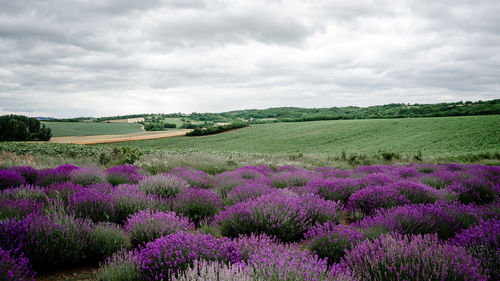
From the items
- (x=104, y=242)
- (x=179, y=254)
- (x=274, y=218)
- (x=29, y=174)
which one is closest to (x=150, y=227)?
(x=104, y=242)

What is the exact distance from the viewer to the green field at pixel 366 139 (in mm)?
30938

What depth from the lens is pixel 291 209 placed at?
3674 mm

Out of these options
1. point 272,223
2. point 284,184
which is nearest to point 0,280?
point 272,223

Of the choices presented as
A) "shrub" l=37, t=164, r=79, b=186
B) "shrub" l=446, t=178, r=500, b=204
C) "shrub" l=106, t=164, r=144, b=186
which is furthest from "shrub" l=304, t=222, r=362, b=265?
"shrub" l=37, t=164, r=79, b=186

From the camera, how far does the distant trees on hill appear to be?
3912cm

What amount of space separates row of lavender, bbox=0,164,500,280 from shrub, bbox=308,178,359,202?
0.03 metres

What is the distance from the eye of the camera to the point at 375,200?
4.54m

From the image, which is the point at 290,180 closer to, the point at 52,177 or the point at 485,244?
the point at 485,244

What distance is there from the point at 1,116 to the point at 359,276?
56.1m

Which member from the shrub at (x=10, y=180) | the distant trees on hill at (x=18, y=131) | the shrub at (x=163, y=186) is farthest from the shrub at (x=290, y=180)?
the distant trees on hill at (x=18, y=131)

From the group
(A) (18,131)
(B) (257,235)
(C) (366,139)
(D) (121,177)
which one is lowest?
(C) (366,139)

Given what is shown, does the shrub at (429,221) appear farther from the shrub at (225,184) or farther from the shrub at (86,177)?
the shrub at (86,177)

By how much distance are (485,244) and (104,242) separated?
395 centimetres

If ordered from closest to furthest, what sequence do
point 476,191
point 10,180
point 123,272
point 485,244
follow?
point 123,272, point 485,244, point 476,191, point 10,180
